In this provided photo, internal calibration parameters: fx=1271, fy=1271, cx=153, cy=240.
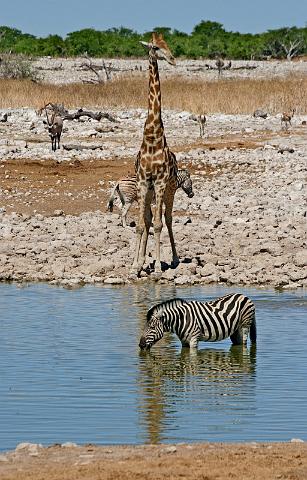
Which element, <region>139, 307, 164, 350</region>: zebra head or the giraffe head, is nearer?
<region>139, 307, 164, 350</region>: zebra head

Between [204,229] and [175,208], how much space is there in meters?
2.01

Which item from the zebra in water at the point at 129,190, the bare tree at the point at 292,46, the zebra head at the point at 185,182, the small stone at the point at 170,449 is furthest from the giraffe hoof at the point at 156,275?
the bare tree at the point at 292,46

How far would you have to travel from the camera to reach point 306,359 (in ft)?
34.2

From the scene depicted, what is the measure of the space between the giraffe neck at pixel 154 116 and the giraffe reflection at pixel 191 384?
4498 mm

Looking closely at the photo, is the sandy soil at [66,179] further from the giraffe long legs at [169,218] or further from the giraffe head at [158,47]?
the giraffe head at [158,47]

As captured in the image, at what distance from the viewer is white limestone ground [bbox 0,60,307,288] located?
49.7 ft

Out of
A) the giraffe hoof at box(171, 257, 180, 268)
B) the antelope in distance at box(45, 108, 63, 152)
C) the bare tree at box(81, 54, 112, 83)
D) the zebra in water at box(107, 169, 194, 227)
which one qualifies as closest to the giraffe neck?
the giraffe hoof at box(171, 257, 180, 268)

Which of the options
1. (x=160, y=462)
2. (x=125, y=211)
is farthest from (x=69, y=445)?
(x=125, y=211)

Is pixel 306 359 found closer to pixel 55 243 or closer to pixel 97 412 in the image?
pixel 97 412

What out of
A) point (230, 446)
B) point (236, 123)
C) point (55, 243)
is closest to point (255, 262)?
point (55, 243)

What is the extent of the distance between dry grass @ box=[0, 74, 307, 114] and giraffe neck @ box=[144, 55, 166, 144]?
2042cm

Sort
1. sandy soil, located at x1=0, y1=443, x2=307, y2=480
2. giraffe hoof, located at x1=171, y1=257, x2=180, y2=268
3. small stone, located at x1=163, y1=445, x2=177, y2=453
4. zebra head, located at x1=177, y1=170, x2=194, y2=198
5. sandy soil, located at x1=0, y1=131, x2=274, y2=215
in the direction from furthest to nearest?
sandy soil, located at x1=0, y1=131, x2=274, y2=215 < zebra head, located at x1=177, y1=170, x2=194, y2=198 < giraffe hoof, located at x1=171, y1=257, x2=180, y2=268 < small stone, located at x1=163, y1=445, x2=177, y2=453 < sandy soil, located at x1=0, y1=443, x2=307, y2=480

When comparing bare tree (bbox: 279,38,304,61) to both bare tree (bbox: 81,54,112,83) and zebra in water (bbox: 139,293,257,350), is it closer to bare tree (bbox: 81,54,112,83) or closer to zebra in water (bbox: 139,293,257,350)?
bare tree (bbox: 81,54,112,83)

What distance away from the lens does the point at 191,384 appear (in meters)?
9.57
